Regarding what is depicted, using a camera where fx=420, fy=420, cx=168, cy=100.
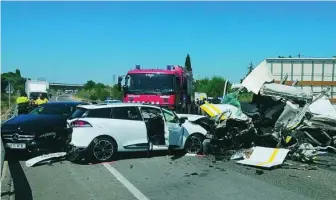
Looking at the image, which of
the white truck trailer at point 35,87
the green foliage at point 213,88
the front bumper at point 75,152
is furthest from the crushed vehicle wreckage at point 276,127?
the green foliage at point 213,88

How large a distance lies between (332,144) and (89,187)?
8055 millimetres

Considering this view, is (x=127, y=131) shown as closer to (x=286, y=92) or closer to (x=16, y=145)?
(x=16, y=145)

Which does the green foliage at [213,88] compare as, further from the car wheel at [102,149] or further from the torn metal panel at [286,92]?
the car wheel at [102,149]

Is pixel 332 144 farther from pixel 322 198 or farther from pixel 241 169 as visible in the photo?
pixel 322 198

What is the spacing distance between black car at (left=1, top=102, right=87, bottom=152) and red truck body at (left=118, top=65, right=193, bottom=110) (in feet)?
19.5

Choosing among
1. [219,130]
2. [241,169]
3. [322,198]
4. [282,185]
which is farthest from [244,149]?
[322,198]

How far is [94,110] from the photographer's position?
1077 cm

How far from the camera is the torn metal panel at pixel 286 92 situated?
13.3 meters

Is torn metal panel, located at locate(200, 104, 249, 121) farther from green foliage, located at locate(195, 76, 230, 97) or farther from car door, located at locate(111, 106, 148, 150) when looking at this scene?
green foliage, located at locate(195, 76, 230, 97)

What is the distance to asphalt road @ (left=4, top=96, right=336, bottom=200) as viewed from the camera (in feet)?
22.8

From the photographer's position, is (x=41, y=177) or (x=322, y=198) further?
(x=41, y=177)

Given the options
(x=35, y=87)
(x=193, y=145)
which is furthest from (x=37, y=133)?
(x=35, y=87)

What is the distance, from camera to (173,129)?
1134 centimetres

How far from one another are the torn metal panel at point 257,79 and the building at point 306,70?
270 centimetres
